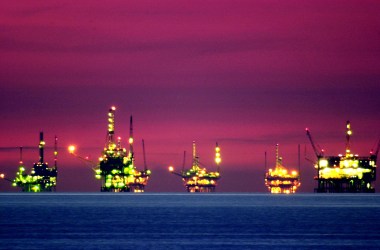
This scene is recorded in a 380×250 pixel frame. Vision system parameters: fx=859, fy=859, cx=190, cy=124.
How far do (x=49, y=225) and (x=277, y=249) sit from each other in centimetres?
3345

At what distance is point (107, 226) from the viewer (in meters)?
79.5

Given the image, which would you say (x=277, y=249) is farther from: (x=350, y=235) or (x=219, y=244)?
(x=350, y=235)

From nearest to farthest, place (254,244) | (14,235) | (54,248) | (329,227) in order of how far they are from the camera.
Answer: (54,248) < (254,244) < (14,235) < (329,227)

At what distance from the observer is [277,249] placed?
54.5 metres

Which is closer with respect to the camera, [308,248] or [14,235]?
[308,248]

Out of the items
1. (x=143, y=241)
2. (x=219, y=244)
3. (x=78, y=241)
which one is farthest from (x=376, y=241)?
(x=78, y=241)

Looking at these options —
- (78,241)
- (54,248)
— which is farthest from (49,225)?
(54,248)

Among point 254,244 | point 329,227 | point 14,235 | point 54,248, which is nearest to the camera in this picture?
point 54,248

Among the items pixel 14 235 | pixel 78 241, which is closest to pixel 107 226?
pixel 14 235

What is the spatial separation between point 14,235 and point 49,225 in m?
15.3

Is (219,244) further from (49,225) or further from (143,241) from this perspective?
(49,225)

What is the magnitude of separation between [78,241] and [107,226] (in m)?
19.5

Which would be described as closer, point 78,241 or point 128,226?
point 78,241

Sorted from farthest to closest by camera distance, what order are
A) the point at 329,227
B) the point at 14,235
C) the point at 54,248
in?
the point at 329,227
the point at 14,235
the point at 54,248
